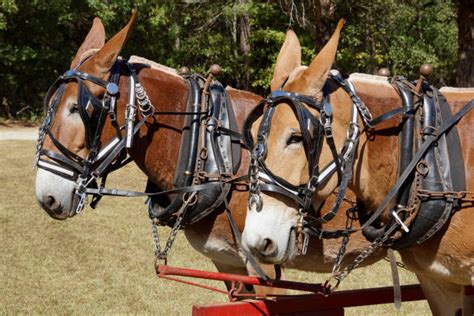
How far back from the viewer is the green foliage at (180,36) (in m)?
20.9

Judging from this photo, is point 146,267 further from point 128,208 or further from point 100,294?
point 128,208

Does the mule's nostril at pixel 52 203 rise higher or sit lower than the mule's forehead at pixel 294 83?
lower

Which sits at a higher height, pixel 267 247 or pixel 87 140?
pixel 87 140

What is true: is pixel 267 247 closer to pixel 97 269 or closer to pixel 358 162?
pixel 358 162

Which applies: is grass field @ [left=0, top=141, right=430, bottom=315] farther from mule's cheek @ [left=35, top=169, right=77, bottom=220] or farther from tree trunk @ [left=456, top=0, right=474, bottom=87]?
tree trunk @ [left=456, top=0, right=474, bottom=87]

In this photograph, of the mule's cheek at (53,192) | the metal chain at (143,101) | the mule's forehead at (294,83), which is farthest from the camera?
the metal chain at (143,101)

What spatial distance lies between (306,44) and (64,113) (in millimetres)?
17573

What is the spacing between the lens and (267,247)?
112 inches

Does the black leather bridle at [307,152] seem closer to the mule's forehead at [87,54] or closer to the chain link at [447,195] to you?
the chain link at [447,195]

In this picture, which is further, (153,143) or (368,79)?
(153,143)

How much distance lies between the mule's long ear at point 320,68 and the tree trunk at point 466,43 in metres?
6.92

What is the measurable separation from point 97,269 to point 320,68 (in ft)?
16.9

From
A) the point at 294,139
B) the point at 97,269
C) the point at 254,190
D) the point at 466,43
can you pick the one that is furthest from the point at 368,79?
the point at 466,43

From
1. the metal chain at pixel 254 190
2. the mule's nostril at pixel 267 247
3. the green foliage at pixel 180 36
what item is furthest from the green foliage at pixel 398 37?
the mule's nostril at pixel 267 247
